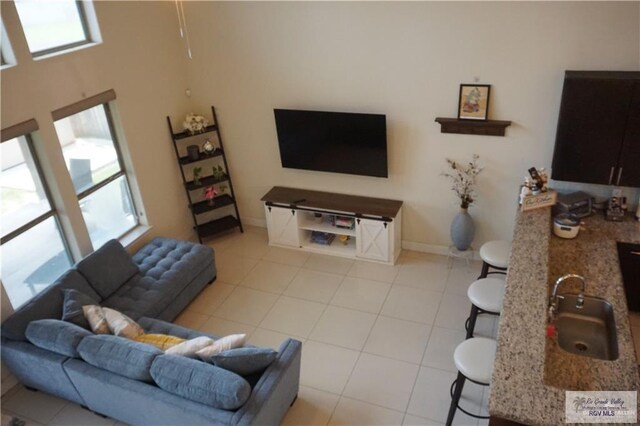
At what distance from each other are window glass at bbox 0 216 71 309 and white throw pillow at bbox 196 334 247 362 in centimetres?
192

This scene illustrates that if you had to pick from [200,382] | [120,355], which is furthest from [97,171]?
[200,382]

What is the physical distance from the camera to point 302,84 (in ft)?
17.6

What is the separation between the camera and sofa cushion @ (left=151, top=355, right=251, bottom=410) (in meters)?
3.15

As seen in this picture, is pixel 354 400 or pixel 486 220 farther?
pixel 486 220

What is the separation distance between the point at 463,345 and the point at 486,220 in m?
2.16

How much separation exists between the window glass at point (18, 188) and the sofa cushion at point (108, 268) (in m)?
0.61

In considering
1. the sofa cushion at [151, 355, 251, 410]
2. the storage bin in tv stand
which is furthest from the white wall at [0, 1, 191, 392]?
the sofa cushion at [151, 355, 251, 410]

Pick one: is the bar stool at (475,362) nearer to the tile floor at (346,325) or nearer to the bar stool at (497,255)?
the tile floor at (346,325)

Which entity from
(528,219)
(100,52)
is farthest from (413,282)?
(100,52)

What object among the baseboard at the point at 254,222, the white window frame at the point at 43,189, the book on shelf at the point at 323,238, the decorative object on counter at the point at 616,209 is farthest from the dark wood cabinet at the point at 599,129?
the white window frame at the point at 43,189

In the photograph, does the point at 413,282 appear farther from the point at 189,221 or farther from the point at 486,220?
the point at 189,221

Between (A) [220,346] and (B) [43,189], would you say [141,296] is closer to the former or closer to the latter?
(B) [43,189]

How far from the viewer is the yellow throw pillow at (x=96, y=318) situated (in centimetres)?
395

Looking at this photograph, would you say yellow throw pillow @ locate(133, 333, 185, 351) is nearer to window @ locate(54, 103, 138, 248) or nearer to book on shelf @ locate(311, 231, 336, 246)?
window @ locate(54, 103, 138, 248)
